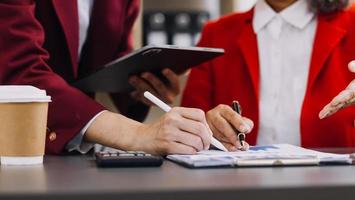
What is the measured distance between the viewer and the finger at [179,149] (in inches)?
41.8

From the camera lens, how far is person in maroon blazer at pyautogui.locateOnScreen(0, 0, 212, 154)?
3.58ft

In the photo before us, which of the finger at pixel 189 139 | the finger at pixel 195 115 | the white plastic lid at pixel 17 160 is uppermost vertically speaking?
the finger at pixel 195 115

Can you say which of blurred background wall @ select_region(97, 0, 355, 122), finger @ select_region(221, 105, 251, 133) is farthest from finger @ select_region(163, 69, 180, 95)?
blurred background wall @ select_region(97, 0, 355, 122)

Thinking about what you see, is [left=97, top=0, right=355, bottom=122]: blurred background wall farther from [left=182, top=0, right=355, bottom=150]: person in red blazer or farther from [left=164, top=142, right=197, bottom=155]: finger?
[left=164, top=142, right=197, bottom=155]: finger

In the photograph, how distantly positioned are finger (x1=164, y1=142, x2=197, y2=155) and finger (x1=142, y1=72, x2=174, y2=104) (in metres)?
0.46

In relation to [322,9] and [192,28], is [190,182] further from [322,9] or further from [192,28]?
[192,28]

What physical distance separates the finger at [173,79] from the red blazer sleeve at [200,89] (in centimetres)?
18

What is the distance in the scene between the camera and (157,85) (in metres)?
1.55

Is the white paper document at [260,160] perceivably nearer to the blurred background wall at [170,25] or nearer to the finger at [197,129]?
the finger at [197,129]

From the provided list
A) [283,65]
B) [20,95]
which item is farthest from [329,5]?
[20,95]

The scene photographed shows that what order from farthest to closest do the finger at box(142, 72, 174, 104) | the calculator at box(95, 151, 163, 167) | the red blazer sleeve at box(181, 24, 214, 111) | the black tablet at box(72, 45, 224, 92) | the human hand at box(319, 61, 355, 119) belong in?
the red blazer sleeve at box(181, 24, 214, 111) → the finger at box(142, 72, 174, 104) → the black tablet at box(72, 45, 224, 92) → the human hand at box(319, 61, 355, 119) → the calculator at box(95, 151, 163, 167)

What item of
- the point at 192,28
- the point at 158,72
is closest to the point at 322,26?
the point at 158,72

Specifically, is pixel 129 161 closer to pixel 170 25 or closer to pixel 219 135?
pixel 219 135

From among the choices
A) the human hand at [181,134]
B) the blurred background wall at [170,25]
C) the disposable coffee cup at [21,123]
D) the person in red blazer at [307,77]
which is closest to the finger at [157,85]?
the person in red blazer at [307,77]
